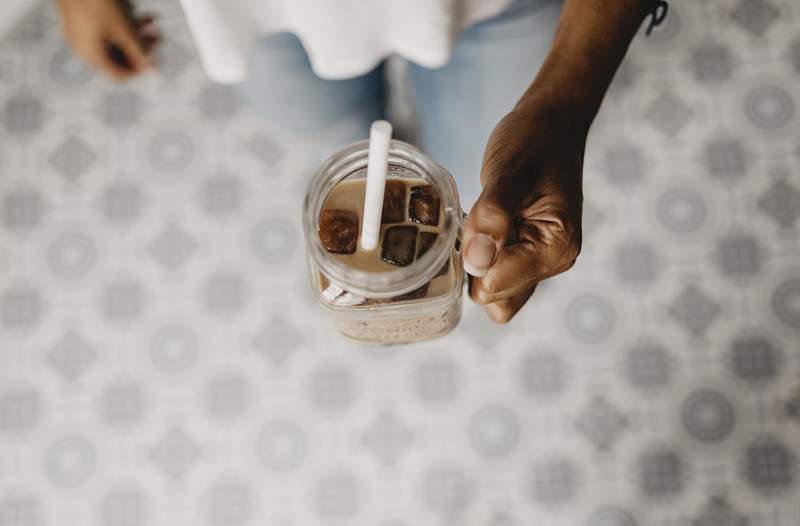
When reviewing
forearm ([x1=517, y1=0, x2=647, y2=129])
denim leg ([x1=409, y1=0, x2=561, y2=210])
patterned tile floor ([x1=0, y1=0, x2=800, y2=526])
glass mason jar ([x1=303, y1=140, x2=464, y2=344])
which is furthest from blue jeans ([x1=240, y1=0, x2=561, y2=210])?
patterned tile floor ([x1=0, y1=0, x2=800, y2=526])

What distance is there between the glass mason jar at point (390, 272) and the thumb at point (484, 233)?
2cm

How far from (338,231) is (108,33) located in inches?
20.3

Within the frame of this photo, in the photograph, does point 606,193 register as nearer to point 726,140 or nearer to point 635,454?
point 726,140

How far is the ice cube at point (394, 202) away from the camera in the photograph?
58cm

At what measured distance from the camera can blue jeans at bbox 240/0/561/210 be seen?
812mm

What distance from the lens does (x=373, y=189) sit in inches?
19.1

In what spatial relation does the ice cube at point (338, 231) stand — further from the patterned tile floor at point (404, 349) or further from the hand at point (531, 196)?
the patterned tile floor at point (404, 349)

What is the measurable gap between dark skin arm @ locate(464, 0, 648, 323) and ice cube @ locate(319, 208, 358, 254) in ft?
0.32

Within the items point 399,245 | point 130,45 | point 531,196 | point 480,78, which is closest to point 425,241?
point 399,245

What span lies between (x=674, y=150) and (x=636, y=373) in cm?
51

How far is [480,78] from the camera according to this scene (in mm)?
867

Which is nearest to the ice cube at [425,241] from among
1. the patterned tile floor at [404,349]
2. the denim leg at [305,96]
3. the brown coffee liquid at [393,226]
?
the brown coffee liquid at [393,226]

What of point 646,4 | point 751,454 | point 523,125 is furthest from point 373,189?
point 751,454

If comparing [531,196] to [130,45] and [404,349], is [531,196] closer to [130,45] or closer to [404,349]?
[130,45]
